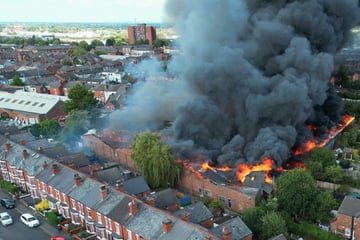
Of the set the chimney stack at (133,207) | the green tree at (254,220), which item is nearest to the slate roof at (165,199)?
the chimney stack at (133,207)

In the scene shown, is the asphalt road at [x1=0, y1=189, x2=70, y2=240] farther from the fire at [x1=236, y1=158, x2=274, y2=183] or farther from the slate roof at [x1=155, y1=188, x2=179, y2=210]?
the fire at [x1=236, y1=158, x2=274, y2=183]

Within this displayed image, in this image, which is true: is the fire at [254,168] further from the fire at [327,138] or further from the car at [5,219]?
the car at [5,219]

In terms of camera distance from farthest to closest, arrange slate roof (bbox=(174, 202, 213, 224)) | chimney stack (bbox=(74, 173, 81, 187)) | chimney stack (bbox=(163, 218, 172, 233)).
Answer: chimney stack (bbox=(74, 173, 81, 187)), slate roof (bbox=(174, 202, 213, 224)), chimney stack (bbox=(163, 218, 172, 233))

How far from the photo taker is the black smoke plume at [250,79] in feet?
124

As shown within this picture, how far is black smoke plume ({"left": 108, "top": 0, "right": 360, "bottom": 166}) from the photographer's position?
124 ft

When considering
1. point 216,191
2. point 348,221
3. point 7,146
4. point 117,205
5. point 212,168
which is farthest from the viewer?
point 7,146

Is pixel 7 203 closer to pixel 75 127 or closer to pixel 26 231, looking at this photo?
pixel 26 231

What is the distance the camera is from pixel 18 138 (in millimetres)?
39312

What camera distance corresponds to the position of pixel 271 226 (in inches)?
918

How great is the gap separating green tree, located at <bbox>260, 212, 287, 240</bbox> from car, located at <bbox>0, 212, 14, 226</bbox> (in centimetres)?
1765

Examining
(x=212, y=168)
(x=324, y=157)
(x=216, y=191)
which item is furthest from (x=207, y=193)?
(x=324, y=157)

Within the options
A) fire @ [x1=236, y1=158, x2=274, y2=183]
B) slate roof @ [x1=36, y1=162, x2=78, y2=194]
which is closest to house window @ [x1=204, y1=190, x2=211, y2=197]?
fire @ [x1=236, y1=158, x2=274, y2=183]

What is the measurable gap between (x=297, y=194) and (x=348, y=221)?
3.38 metres

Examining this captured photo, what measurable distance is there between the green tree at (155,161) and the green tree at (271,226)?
10.4 metres
